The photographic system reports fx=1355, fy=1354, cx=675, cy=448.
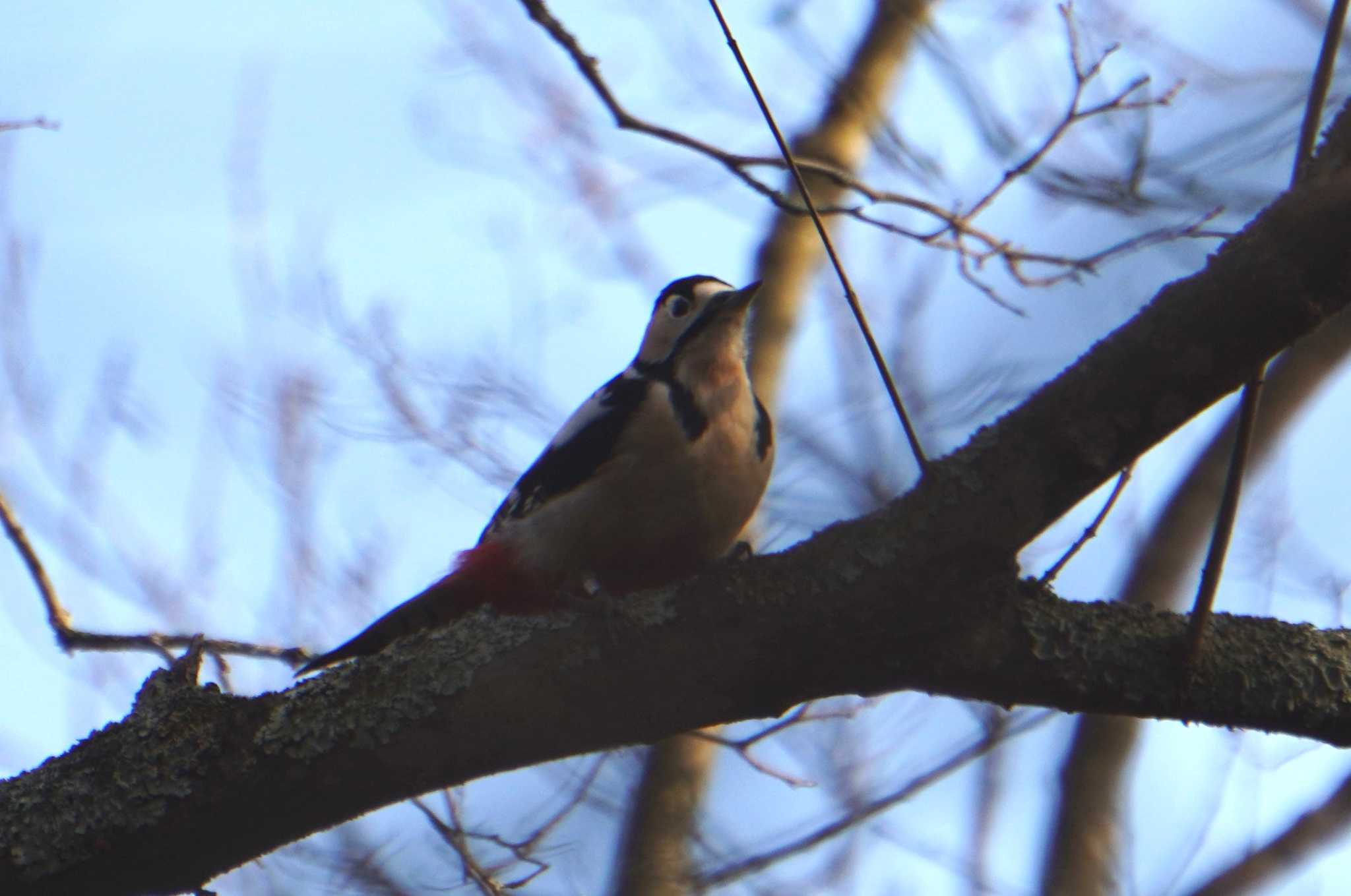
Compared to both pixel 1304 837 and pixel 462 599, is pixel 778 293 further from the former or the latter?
pixel 1304 837

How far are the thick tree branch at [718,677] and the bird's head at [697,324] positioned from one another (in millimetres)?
1612

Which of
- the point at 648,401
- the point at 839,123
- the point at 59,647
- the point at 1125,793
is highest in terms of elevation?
the point at 839,123

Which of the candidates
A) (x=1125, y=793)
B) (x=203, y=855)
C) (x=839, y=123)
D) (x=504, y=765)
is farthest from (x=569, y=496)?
(x=839, y=123)

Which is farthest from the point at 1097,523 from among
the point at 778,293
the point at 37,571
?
the point at 778,293

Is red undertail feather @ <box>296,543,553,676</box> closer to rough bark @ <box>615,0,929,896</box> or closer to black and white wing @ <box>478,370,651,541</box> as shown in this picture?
black and white wing @ <box>478,370,651,541</box>

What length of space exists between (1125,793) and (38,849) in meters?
3.92

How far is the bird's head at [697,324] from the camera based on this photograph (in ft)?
13.3

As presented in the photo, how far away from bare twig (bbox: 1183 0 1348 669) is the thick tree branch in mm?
93

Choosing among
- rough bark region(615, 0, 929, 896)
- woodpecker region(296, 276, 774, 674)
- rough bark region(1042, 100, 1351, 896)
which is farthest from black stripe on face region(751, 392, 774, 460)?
rough bark region(1042, 100, 1351, 896)

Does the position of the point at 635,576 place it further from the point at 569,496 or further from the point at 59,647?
the point at 59,647

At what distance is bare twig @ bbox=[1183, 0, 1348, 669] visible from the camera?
2.16 m

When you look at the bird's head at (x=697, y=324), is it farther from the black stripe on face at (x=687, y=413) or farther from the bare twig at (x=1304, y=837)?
the bare twig at (x=1304, y=837)

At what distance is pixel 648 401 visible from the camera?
3707 mm

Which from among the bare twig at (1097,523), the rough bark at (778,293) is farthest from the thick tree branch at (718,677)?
the rough bark at (778,293)
